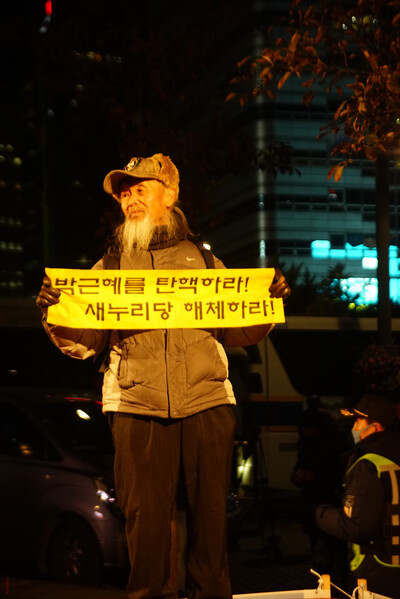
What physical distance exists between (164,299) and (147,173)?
559mm

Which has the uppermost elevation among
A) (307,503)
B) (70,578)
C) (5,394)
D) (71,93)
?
(71,93)

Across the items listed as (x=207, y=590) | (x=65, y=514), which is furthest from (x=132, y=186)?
(x=65, y=514)

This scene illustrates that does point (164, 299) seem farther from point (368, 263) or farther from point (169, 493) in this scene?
point (368, 263)

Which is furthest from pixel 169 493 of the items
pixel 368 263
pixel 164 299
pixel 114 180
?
pixel 368 263

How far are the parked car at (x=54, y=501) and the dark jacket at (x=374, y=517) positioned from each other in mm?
3791

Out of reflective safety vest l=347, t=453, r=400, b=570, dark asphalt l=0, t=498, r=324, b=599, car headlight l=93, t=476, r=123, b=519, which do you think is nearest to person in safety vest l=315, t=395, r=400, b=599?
reflective safety vest l=347, t=453, r=400, b=570

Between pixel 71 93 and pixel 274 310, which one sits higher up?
pixel 71 93

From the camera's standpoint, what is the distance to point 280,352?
56.3ft

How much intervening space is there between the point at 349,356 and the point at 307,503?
8.05 m

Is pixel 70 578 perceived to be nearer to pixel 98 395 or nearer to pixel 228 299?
pixel 98 395

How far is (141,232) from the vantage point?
4492 mm

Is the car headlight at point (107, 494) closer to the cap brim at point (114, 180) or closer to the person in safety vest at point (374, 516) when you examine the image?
the person in safety vest at point (374, 516)

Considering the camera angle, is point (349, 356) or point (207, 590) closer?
point (207, 590)

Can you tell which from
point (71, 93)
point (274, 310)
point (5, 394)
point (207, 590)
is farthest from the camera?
point (71, 93)
